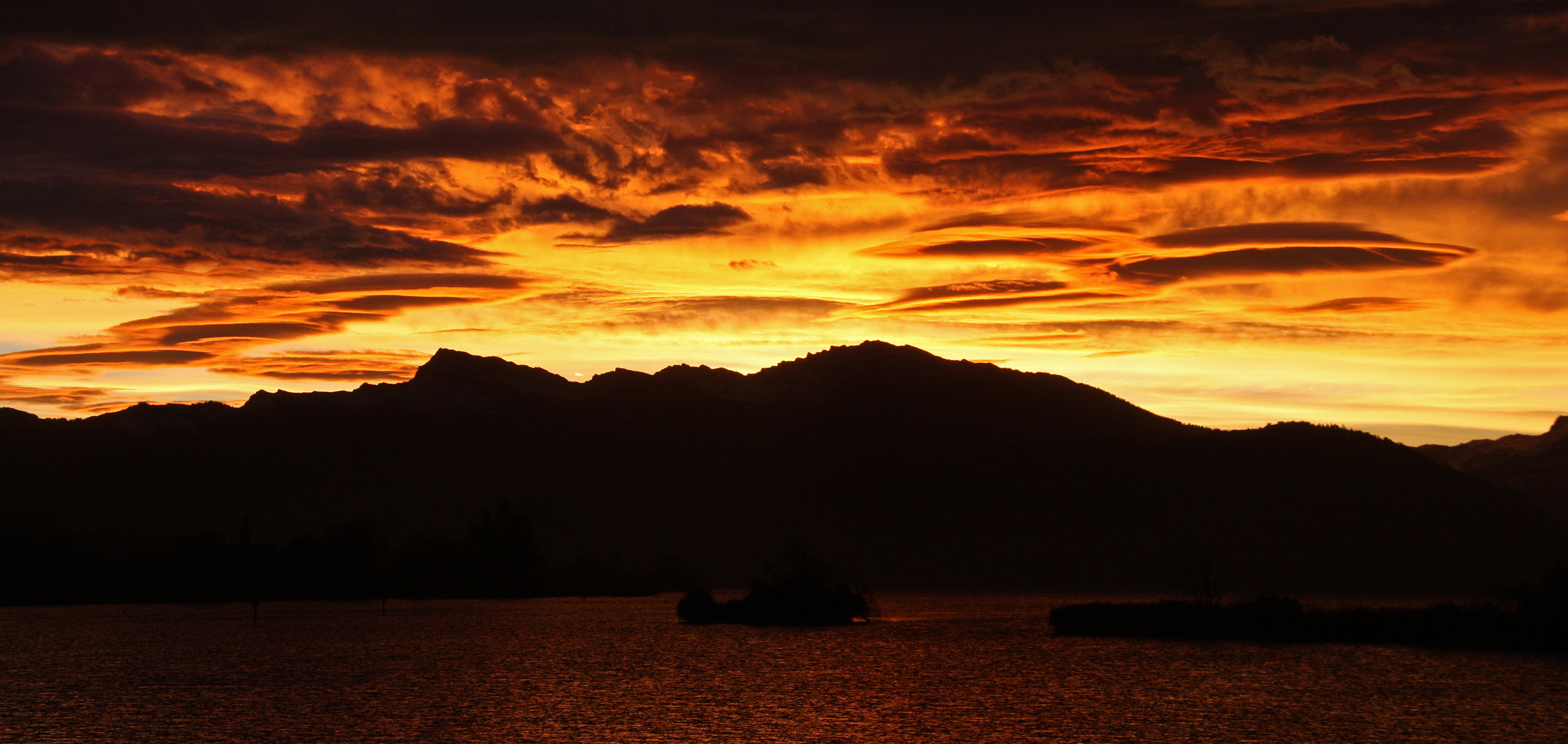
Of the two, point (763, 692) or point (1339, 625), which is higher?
point (1339, 625)

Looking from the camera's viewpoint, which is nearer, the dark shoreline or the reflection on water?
the reflection on water

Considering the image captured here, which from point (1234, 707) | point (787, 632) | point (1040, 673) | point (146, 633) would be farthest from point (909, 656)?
point (146, 633)

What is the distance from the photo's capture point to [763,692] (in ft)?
371

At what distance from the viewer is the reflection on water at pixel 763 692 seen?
88.8m

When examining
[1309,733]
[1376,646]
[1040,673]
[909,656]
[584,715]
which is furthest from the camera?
[1376,646]

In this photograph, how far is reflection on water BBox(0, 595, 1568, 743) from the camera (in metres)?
88.8

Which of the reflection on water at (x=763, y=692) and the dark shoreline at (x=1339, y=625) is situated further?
the dark shoreline at (x=1339, y=625)

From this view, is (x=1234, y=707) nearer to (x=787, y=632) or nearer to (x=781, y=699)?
(x=781, y=699)

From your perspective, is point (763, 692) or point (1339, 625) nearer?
point (763, 692)

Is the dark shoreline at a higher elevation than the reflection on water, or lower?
higher

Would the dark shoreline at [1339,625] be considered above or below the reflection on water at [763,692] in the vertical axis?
above

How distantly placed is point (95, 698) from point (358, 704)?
72.0 ft

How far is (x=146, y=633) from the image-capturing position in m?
188

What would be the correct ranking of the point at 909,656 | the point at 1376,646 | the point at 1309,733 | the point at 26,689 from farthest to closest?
1. the point at 1376,646
2. the point at 909,656
3. the point at 26,689
4. the point at 1309,733
